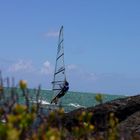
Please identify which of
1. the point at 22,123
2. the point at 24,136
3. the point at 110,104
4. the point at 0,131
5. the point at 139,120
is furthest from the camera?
the point at 110,104

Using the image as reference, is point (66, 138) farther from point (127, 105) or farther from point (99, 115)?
point (127, 105)

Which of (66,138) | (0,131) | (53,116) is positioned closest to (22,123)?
(0,131)

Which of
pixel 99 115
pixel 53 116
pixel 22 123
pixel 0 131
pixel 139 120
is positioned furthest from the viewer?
pixel 99 115

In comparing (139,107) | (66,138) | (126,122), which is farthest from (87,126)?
(139,107)

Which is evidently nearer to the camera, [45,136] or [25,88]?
[45,136]

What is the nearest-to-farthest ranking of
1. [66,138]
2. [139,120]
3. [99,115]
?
[66,138]
[139,120]
[99,115]

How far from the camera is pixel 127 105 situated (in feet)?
47.8

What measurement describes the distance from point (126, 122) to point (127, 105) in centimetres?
361

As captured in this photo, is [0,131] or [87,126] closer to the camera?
[0,131]

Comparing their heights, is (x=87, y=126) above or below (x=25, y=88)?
below

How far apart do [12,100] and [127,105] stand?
1138cm

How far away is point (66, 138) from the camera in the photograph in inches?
181

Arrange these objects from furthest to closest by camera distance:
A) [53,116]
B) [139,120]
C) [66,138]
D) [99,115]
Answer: [99,115] → [139,120] → [66,138] → [53,116]

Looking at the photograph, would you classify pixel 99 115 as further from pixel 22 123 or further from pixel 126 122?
pixel 22 123
